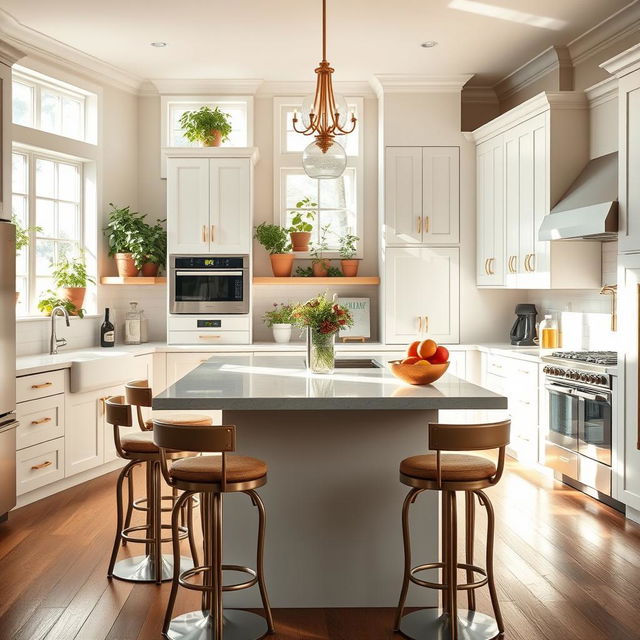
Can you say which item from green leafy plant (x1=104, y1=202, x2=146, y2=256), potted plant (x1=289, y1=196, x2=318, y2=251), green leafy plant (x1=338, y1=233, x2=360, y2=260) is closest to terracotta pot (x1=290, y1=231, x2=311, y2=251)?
potted plant (x1=289, y1=196, x2=318, y2=251)

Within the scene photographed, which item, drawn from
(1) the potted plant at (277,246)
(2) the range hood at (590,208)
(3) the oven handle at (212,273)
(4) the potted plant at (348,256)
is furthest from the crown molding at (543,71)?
(3) the oven handle at (212,273)

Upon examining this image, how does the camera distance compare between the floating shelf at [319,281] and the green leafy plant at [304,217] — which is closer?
the floating shelf at [319,281]

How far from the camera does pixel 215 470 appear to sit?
9.56ft

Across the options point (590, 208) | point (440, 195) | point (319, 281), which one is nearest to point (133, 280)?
point (319, 281)

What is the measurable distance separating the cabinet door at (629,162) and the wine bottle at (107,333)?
4.05 metres

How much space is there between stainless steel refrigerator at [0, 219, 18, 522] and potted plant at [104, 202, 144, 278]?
86.2 inches

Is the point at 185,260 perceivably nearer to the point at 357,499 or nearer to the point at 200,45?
the point at 200,45

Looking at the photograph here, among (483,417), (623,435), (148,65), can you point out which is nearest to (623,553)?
(623,435)

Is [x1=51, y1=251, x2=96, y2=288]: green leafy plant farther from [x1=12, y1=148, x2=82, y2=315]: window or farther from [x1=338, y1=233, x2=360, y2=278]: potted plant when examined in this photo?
[x1=338, y1=233, x2=360, y2=278]: potted plant

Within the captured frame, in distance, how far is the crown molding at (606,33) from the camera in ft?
17.0

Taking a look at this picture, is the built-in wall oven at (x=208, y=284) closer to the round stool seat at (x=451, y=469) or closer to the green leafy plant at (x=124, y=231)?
the green leafy plant at (x=124, y=231)

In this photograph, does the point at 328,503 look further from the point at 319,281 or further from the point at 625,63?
the point at 319,281

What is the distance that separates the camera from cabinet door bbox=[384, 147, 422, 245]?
6742 mm

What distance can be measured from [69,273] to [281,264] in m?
1.81
